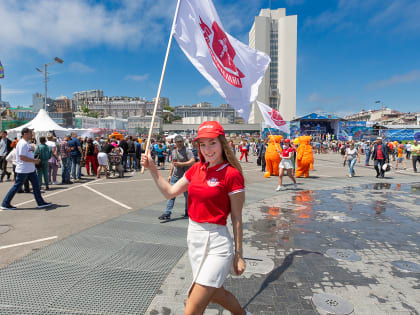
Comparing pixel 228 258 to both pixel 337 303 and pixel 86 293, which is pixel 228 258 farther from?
pixel 86 293

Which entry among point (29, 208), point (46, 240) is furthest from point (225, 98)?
point (29, 208)

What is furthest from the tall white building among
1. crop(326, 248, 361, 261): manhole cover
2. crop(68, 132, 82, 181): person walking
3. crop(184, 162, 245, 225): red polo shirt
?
crop(184, 162, 245, 225): red polo shirt

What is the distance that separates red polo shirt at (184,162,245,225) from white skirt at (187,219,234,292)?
0.07 meters

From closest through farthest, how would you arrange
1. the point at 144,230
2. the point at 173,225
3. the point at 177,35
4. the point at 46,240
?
the point at 177,35, the point at 46,240, the point at 144,230, the point at 173,225

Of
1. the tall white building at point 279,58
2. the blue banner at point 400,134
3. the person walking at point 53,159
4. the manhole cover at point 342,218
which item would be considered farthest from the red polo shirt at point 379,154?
the tall white building at point 279,58

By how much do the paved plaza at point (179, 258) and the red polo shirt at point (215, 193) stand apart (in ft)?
4.25

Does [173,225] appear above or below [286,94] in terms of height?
below

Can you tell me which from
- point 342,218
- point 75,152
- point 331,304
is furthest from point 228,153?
point 75,152

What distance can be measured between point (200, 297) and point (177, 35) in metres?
2.93

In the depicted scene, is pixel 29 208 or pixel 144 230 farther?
pixel 29 208

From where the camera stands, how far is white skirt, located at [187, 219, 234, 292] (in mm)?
1874

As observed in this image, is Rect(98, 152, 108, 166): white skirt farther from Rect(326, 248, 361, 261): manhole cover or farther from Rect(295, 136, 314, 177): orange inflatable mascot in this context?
Rect(326, 248, 361, 261): manhole cover

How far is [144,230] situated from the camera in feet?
16.3

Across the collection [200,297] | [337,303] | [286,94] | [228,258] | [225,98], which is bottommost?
[337,303]
